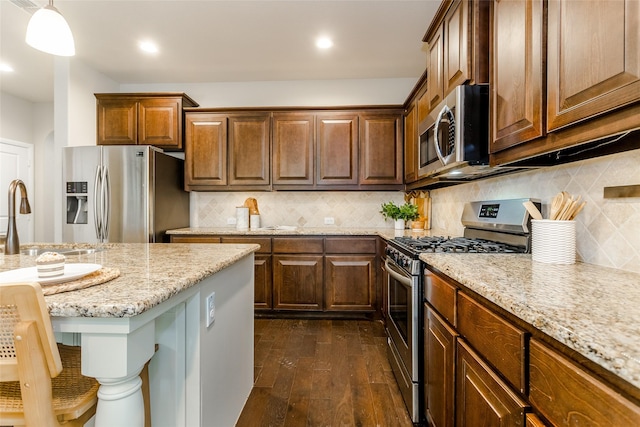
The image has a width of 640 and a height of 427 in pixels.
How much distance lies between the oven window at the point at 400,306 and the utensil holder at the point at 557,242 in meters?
0.65

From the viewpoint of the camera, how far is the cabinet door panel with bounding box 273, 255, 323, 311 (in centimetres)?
318

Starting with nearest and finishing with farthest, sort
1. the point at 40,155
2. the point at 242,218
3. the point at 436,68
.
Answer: the point at 436,68, the point at 242,218, the point at 40,155

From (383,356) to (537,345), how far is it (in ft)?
6.12

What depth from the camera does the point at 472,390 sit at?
1.04 metres

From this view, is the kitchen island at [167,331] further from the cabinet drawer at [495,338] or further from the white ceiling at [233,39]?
the white ceiling at [233,39]

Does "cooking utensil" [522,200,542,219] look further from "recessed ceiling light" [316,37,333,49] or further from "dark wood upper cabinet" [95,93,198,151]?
"dark wood upper cabinet" [95,93,198,151]

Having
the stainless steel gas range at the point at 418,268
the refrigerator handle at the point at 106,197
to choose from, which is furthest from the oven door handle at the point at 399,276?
the refrigerator handle at the point at 106,197

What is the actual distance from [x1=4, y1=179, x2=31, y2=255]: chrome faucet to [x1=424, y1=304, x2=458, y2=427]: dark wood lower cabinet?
199cm

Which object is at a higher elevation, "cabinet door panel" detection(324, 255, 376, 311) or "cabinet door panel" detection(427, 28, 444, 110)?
"cabinet door panel" detection(427, 28, 444, 110)

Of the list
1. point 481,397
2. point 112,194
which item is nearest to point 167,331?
point 481,397

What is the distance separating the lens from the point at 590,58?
0.90 meters

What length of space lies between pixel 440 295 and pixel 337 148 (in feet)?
7.77

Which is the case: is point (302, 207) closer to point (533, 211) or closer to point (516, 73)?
point (533, 211)

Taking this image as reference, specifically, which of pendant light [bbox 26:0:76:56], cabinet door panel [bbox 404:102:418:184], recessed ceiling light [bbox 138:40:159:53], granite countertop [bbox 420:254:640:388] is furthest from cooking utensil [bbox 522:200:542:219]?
recessed ceiling light [bbox 138:40:159:53]
